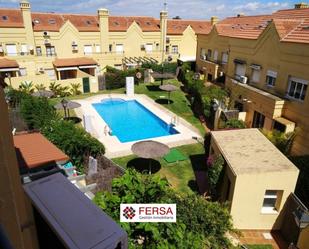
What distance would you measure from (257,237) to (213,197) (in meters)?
3.02

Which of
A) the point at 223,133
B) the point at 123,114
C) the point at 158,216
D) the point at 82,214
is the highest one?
the point at 82,214

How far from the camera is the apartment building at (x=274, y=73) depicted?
20.3 metres

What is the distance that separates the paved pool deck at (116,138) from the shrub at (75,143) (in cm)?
290

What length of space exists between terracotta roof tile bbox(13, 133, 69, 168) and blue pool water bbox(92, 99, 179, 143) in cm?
1031

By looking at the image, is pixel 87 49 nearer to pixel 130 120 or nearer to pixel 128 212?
pixel 130 120

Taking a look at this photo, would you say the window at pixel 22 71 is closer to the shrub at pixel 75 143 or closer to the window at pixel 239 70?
the shrub at pixel 75 143

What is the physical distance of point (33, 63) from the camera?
40719 mm

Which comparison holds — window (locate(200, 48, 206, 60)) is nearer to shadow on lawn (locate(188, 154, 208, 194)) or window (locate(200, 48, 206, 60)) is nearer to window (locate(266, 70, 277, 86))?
window (locate(266, 70, 277, 86))

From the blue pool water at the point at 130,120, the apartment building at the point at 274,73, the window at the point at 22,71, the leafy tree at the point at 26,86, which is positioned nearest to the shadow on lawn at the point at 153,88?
the blue pool water at the point at 130,120

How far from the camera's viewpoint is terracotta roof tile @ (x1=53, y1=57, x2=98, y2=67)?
41.3 metres

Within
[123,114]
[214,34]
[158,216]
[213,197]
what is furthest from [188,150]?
[214,34]

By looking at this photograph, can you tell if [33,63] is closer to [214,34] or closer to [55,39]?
[55,39]

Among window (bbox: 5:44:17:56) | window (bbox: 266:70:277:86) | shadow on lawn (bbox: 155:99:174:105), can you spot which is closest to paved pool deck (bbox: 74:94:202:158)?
shadow on lawn (bbox: 155:99:174:105)

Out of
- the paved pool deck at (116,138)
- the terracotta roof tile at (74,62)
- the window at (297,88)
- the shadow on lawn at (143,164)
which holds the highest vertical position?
the window at (297,88)
